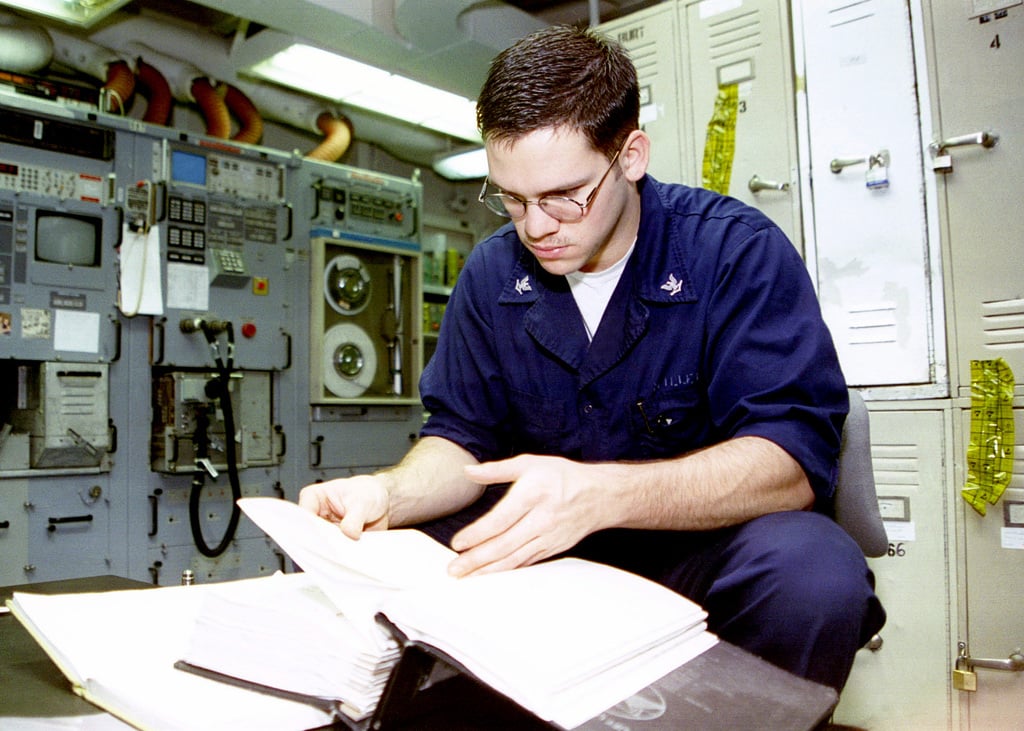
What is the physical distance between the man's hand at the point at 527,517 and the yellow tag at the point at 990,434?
1.74 metres

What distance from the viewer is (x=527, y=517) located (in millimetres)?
810

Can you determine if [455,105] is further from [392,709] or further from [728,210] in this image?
[392,709]

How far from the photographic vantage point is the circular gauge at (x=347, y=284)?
4.29 m

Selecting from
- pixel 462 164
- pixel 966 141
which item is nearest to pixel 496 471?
pixel 966 141

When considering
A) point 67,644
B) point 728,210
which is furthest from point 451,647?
point 728,210

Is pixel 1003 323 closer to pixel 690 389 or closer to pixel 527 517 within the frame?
pixel 690 389

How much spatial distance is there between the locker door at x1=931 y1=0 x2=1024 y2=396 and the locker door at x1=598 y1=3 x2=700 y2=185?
83 centimetres

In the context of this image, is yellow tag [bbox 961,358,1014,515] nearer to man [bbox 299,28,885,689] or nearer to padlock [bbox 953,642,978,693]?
padlock [bbox 953,642,978,693]

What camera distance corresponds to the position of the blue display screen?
372 cm

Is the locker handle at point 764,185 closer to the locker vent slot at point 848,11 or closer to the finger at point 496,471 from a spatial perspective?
the locker vent slot at point 848,11

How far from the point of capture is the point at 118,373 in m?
3.51

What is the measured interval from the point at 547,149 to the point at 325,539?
69 cm

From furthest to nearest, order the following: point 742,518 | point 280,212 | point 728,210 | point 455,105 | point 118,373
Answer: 1. point 455,105
2. point 280,212
3. point 118,373
4. point 728,210
5. point 742,518

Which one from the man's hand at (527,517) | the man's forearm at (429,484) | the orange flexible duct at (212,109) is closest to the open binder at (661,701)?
the man's hand at (527,517)
